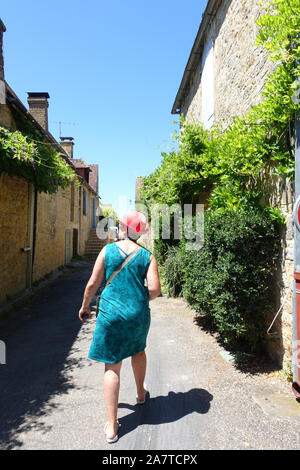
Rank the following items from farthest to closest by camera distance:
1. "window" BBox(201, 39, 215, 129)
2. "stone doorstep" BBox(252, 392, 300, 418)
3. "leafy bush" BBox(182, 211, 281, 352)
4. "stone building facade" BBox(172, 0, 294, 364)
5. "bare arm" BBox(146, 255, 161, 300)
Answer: "window" BBox(201, 39, 215, 129)
"leafy bush" BBox(182, 211, 281, 352)
"stone building facade" BBox(172, 0, 294, 364)
"stone doorstep" BBox(252, 392, 300, 418)
"bare arm" BBox(146, 255, 161, 300)

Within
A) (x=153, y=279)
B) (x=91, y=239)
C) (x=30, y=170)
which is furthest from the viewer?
(x=91, y=239)

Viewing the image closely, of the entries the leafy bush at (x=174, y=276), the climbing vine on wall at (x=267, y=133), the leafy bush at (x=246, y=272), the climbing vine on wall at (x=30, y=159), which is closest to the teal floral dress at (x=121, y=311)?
the leafy bush at (x=246, y=272)

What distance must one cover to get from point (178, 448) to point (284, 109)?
331 cm

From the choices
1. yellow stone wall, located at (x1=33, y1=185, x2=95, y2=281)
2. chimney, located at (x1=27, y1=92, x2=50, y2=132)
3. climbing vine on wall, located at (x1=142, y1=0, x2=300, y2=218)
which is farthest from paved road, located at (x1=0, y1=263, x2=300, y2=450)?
chimney, located at (x1=27, y1=92, x2=50, y2=132)

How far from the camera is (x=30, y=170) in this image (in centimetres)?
641

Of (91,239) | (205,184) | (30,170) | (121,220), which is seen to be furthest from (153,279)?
(91,239)

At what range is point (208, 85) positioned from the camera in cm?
700

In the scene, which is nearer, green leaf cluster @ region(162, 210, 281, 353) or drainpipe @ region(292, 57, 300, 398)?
drainpipe @ region(292, 57, 300, 398)

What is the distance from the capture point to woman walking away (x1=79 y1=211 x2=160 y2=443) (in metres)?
2.33

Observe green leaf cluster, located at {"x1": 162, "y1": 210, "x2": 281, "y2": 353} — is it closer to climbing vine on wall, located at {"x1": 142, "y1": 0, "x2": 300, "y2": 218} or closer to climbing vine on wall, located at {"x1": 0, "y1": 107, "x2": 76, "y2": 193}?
climbing vine on wall, located at {"x1": 142, "y1": 0, "x2": 300, "y2": 218}

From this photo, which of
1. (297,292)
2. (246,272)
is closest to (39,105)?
(246,272)

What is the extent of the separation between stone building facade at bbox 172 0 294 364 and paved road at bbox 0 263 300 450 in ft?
2.68

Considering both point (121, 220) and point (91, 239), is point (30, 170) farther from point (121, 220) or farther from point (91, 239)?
point (91, 239)
